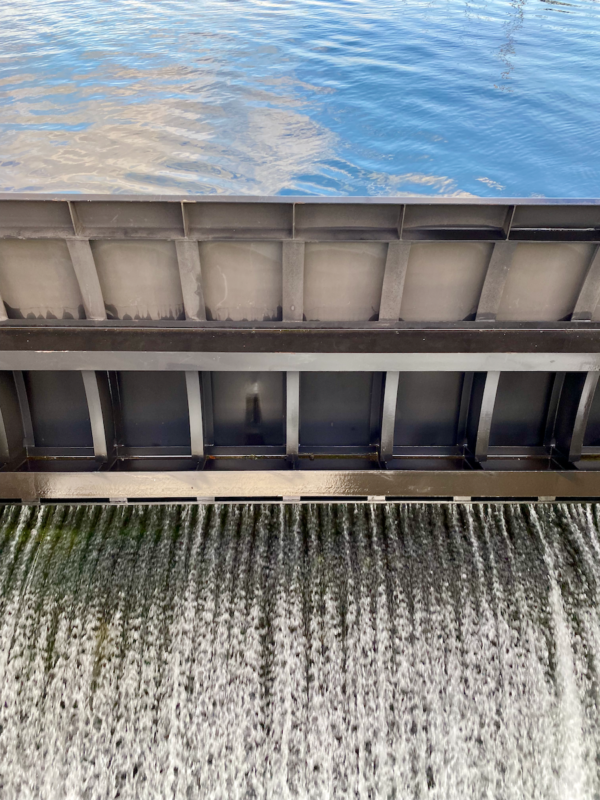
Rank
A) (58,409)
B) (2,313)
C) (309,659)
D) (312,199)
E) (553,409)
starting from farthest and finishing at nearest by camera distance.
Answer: (58,409), (553,409), (309,659), (2,313), (312,199)

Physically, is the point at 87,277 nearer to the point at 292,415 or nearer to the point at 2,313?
the point at 2,313

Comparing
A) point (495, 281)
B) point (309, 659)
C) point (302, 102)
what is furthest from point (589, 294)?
point (302, 102)

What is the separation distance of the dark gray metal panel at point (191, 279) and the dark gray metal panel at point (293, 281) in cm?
72

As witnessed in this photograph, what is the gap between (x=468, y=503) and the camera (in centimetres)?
522

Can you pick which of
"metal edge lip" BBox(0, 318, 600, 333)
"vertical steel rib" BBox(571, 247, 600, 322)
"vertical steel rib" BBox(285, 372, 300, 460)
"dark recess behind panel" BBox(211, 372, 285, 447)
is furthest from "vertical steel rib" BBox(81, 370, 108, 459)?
"vertical steel rib" BBox(571, 247, 600, 322)

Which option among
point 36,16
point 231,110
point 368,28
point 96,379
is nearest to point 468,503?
point 96,379

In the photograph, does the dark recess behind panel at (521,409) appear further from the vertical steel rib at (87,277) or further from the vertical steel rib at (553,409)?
the vertical steel rib at (87,277)

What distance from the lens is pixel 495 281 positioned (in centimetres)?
446

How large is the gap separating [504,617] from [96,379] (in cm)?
435

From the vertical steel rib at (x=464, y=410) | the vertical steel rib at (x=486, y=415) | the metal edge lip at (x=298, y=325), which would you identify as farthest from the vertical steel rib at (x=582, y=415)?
the vertical steel rib at (x=464, y=410)

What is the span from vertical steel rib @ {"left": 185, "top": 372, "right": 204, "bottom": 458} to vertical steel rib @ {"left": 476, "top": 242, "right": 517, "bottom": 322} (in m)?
2.61

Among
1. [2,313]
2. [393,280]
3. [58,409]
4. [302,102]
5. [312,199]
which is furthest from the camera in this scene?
[302,102]

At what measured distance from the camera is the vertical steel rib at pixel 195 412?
4895 mm

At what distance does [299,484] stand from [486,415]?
1.89 metres
